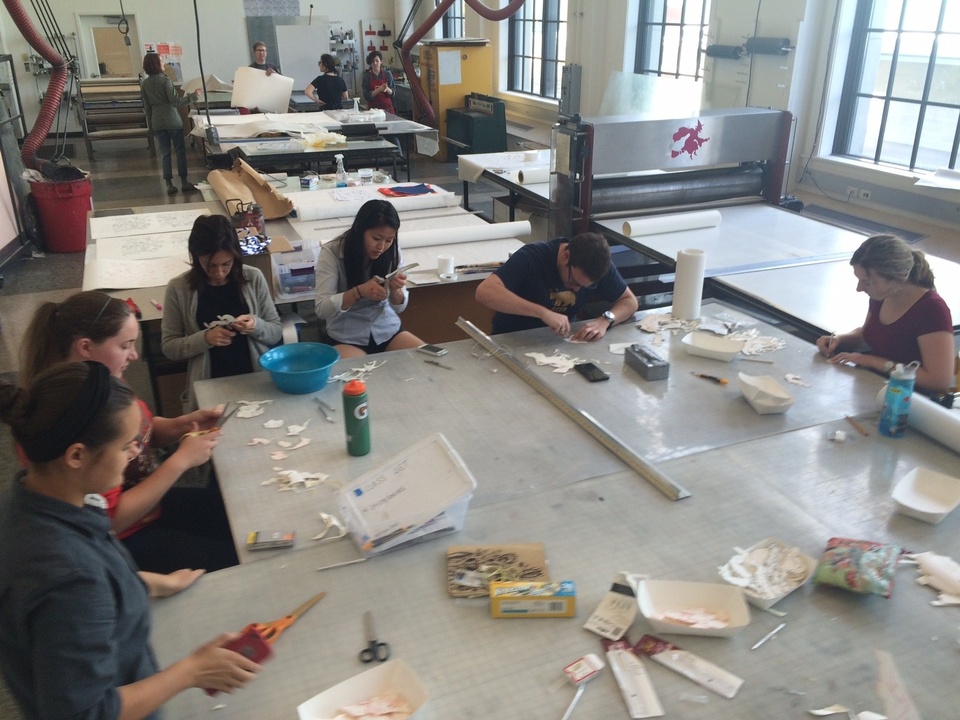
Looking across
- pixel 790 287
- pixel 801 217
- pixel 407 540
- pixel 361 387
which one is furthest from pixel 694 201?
pixel 407 540

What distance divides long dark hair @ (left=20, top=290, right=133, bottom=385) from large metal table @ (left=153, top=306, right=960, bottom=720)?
14.9 inches

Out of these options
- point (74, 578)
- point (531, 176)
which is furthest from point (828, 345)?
point (531, 176)

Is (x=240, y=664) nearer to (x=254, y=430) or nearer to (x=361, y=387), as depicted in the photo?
(x=361, y=387)

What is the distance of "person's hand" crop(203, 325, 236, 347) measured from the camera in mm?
2371

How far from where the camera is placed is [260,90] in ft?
24.1

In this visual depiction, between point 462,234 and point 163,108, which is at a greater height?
point 163,108

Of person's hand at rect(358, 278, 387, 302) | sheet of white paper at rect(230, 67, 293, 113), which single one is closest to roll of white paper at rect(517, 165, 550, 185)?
person's hand at rect(358, 278, 387, 302)

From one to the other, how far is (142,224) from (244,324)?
196 centimetres

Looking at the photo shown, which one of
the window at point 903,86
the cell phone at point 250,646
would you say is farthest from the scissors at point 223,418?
the window at point 903,86

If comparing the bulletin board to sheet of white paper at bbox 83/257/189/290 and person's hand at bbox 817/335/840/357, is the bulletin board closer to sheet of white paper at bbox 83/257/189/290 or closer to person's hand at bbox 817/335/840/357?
sheet of white paper at bbox 83/257/189/290

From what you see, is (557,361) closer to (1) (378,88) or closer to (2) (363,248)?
(2) (363,248)

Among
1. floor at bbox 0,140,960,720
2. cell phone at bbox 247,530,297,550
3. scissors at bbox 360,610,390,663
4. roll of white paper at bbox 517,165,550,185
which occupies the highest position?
roll of white paper at bbox 517,165,550,185

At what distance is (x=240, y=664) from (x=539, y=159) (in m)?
4.37

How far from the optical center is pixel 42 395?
1053 mm
